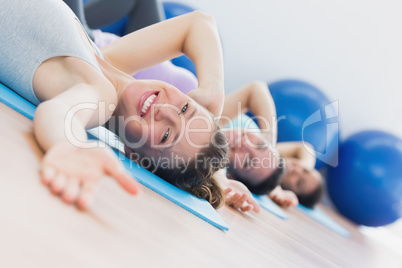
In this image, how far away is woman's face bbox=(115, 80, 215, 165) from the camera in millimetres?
1163

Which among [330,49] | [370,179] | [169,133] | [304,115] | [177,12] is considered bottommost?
[370,179]

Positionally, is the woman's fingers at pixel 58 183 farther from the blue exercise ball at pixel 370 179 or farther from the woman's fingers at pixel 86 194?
the blue exercise ball at pixel 370 179

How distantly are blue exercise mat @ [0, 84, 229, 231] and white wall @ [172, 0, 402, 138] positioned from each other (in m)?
2.39

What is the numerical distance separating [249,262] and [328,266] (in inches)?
20.1

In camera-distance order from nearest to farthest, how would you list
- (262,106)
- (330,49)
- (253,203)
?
(253,203) → (262,106) → (330,49)

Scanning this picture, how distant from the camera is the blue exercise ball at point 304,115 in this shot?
3.05 meters

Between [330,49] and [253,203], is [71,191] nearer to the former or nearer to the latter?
[253,203]

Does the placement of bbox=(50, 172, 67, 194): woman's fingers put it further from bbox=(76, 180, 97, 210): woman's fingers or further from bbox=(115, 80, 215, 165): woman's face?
bbox=(115, 80, 215, 165): woman's face

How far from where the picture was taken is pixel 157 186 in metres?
1.11

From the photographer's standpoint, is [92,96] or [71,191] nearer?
[71,191]

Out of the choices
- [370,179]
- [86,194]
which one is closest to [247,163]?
[370,179]

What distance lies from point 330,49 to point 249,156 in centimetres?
193

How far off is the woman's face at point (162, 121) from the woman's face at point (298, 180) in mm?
1633

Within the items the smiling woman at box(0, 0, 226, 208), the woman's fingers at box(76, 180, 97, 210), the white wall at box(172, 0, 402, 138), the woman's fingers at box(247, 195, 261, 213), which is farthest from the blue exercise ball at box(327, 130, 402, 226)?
the woman's fingers at box(76, 180, 97, 210)
